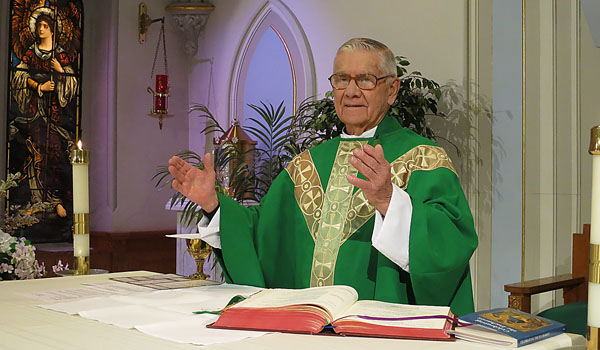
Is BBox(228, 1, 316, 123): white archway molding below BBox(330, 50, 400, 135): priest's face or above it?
above

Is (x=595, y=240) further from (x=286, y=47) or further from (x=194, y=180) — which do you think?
(x=286, y=47)

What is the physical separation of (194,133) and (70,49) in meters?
1.45

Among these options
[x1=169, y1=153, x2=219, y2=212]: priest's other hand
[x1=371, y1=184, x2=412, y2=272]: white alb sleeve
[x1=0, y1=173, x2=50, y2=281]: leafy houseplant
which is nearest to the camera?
→ [x1=371, y1=184, x2=412, y2=272]: white alb sleeve

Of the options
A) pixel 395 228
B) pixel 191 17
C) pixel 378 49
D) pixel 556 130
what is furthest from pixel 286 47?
pixel 395 228

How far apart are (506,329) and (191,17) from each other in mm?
6213

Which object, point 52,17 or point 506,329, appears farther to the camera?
point 52,17

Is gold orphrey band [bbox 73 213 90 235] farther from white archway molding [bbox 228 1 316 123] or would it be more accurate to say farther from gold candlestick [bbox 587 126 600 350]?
white archway molding [bbox 228 1 316 123]

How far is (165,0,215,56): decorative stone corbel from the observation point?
23.6ft

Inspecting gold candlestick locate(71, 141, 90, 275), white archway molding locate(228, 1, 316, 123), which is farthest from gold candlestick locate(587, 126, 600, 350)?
white archway molding locate(228, 1, 316, 123)

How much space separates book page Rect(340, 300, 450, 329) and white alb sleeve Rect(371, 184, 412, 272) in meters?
0.40

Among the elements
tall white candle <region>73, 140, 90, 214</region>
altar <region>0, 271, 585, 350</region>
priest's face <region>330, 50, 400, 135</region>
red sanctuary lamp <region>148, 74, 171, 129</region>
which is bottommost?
altar <region>0, 271, 585, 350</region>

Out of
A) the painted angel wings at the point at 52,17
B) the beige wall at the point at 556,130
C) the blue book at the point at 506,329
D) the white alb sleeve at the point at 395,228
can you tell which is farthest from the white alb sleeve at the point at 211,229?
the painted angel wings at the point at 52,17

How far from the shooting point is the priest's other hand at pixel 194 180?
2479 mm

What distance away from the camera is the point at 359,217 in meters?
2.91
